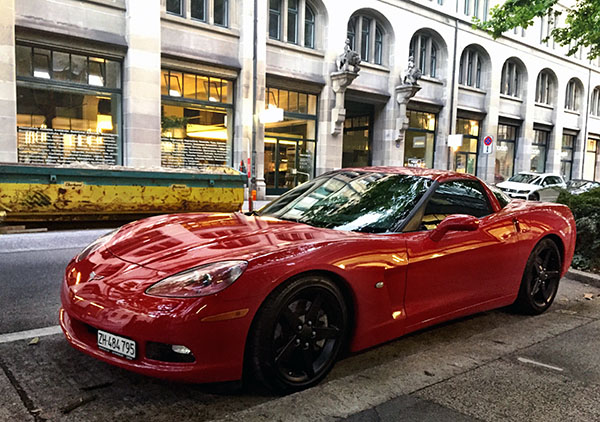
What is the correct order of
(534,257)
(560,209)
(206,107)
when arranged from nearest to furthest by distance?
(534,257)
(560,209)
(206,107)

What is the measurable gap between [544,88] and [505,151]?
265 inches

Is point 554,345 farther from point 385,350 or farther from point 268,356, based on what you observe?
point 268,356

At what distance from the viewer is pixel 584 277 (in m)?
6.50

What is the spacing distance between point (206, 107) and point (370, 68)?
8.80 meters

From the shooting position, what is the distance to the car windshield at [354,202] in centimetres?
361

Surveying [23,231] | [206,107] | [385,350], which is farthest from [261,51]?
[385,350]

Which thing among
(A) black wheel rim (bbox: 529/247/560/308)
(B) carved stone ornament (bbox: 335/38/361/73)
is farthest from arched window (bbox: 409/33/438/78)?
(A) black wheel rim (bbox: 529/247/560/308)

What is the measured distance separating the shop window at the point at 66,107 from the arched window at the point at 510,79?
24041 millimetres

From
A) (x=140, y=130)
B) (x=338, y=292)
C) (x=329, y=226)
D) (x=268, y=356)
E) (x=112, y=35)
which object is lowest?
(x=268, y=356)

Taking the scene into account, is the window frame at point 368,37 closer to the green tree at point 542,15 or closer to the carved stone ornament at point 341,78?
the carved stone ornament at point 341,78

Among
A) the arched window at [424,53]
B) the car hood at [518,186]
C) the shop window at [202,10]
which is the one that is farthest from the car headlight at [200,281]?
the arched window at [424,53]

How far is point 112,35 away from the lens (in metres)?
15.1

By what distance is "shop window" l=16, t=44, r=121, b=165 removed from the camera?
1410 centimetres

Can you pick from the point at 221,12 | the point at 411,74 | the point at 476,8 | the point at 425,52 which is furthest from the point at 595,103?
the point at 221,12
